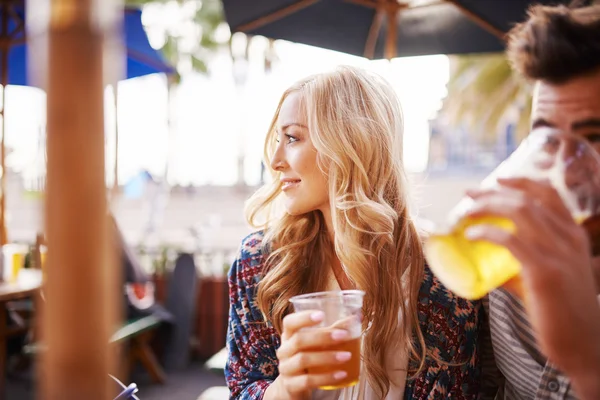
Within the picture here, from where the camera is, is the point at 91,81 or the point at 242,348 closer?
the point at 91,81

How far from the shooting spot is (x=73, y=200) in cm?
63

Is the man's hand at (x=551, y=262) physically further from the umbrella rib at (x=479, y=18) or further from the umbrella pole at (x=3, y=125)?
the umbrella pole at (x=3, y=125)

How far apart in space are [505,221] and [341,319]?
0.50m

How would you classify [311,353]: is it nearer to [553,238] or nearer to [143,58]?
[553,238]

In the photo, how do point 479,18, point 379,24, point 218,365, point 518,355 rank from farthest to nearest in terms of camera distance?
point 379,24 < point 479,18 < point 218,365 < point 518,355

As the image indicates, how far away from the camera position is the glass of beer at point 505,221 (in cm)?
92

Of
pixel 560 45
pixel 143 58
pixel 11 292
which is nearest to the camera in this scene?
pixel 560 45

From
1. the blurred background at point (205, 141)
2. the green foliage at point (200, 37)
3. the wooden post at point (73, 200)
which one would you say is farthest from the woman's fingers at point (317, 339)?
the green foliage at point (200, 37)

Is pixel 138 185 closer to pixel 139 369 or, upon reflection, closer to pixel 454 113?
pixel 454 113

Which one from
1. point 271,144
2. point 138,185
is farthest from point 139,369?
point 138,185

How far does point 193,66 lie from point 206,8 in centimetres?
246

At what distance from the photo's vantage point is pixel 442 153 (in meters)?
38.4

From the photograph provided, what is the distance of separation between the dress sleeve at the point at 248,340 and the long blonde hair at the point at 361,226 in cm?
6

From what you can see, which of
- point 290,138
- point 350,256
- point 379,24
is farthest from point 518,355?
point 379,24
